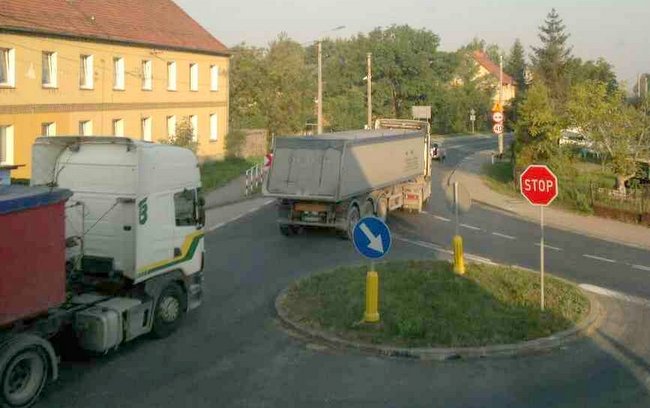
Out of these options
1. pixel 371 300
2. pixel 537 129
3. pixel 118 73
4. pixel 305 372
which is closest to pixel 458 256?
pixel 371 300

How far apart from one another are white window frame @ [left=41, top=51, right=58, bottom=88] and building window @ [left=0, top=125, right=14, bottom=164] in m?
2.77

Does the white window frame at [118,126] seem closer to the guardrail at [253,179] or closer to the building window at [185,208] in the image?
the guardrail at [253,179]

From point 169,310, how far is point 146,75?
94.2 ft

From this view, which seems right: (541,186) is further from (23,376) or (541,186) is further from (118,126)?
(118,126)

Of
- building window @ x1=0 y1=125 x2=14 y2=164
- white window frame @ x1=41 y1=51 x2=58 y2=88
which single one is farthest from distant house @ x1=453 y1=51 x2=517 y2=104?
building window @ x1=0 y1=125 x2=14 y2=164

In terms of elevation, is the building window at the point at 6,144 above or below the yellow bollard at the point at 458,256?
above

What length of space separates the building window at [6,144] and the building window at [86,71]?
17.0ft

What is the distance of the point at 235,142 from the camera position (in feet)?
151

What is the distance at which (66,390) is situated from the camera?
353 inches

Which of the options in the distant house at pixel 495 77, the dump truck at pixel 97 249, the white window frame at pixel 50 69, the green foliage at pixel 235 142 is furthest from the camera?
the distant house at pixel 495 77

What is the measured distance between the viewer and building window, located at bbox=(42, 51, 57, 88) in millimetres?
30844

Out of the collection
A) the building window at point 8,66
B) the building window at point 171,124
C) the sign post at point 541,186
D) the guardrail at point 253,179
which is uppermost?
the building window at point 8,66

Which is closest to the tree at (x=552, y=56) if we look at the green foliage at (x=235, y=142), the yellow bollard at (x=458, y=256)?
the green foliage at (x=235, y=142)

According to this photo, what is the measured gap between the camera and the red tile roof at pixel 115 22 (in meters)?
29.7
